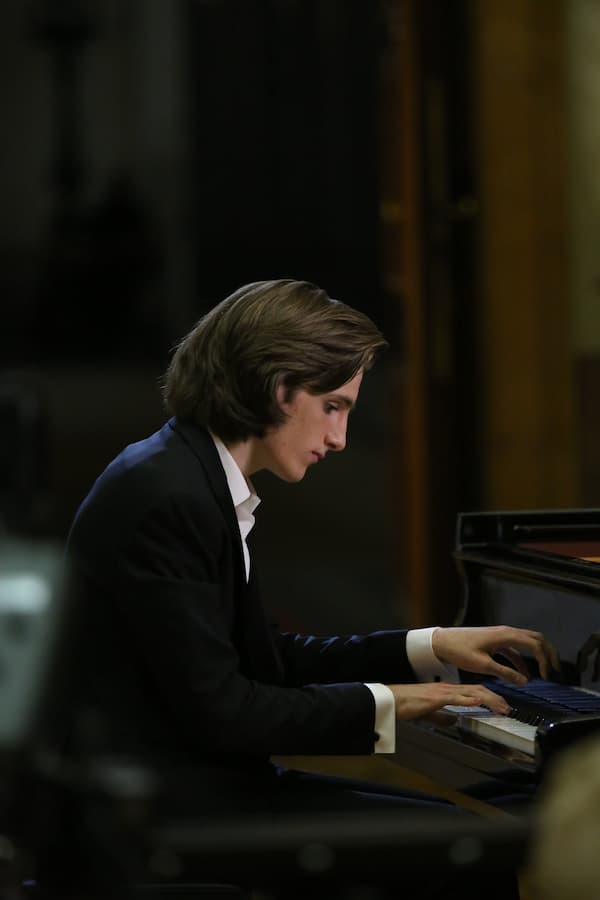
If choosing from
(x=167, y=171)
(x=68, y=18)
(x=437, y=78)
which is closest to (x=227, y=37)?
(x=167, y=171)

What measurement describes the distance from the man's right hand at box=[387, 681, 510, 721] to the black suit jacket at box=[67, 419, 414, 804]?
0.05 metres

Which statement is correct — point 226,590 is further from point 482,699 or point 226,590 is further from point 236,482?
point 482,699

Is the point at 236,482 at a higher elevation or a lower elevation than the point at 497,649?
higher

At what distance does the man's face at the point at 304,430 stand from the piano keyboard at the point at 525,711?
42 cm

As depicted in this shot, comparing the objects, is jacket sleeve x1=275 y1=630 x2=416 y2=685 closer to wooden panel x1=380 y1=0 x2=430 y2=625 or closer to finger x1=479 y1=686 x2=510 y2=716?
finger x1=479 y1=686 x2=510 y2=716

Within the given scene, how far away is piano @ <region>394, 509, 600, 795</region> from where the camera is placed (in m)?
2.13

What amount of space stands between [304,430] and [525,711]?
48 centimetres

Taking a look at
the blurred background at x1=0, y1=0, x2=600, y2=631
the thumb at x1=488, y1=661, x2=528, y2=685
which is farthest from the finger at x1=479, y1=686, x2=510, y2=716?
the blurred background at x1=0, y1=0, x2=600, y2=631

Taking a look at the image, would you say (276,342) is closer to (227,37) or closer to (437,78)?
(437,78)

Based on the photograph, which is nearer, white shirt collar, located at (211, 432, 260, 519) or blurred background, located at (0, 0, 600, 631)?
white shirt collar, located at (211, 432, 260, 519)

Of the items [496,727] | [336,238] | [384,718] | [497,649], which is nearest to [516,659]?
[497,649]

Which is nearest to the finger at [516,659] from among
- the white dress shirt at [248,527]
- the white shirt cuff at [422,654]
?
the white shirt cuff at [422,654]

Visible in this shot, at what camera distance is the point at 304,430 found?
2.17 metres

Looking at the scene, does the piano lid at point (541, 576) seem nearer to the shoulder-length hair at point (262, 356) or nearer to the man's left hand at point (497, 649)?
the man's left hand at point (497, 649)
